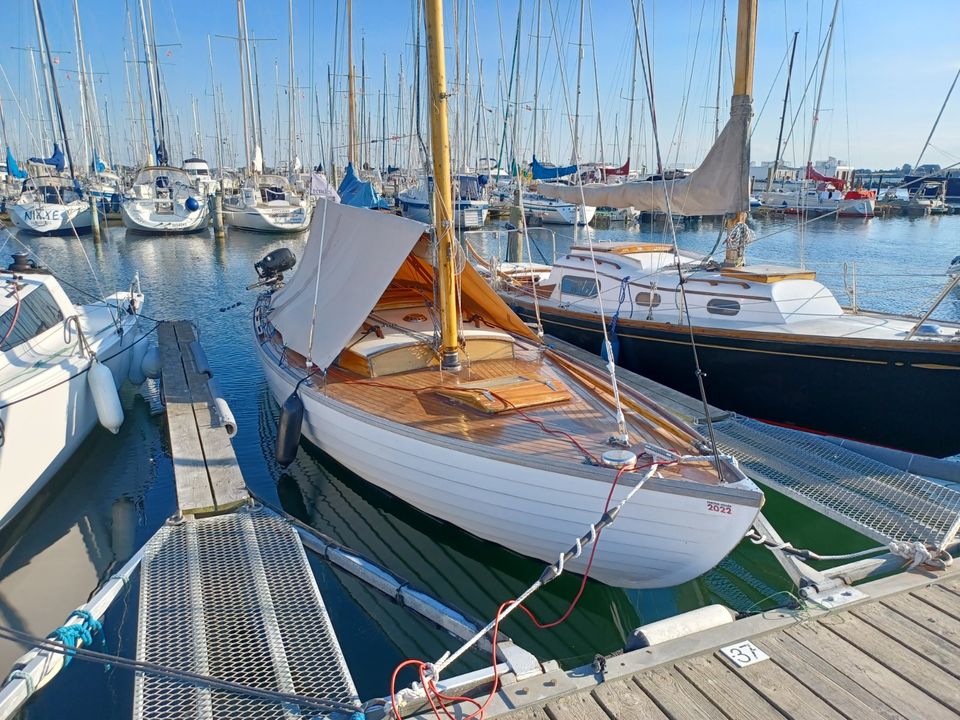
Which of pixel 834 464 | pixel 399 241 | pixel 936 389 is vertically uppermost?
pixel 399 241

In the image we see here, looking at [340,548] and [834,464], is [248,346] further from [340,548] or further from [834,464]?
[834,464]

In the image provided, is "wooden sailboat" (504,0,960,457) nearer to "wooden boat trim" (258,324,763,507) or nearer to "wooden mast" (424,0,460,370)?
"wooden mast" (424,0,460,370)

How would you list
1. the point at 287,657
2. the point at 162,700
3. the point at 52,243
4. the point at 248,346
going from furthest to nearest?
1. the point at 52,243
2. the point at 248,346
3. the point at 287,657
4. the point at 162,700

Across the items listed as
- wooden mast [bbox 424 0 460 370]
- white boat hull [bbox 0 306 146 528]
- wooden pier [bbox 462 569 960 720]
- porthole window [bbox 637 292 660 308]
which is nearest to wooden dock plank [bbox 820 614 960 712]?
wooden pier [bbox 462 569 960 720]

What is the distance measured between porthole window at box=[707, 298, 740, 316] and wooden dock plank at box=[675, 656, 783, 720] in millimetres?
7133

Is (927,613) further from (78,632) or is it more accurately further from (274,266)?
(274,266)

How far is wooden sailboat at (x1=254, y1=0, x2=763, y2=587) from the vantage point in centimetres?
529

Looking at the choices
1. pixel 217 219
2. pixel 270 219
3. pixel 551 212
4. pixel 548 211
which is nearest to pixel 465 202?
pixel 548 211

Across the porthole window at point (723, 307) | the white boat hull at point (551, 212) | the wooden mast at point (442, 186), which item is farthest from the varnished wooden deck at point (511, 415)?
the white boat hull at point (551, 212)

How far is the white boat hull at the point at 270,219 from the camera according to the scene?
39.6 meters

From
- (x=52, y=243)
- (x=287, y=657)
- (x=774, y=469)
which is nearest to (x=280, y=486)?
(x=287, y=657)

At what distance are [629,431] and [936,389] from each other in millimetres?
5045

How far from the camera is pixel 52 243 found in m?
33.9

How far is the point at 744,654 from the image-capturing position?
4.00 meters
